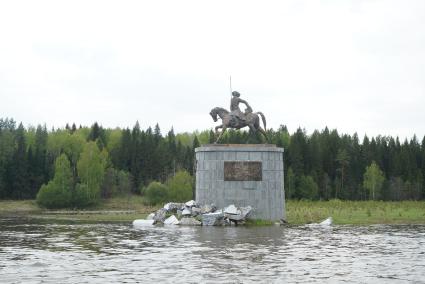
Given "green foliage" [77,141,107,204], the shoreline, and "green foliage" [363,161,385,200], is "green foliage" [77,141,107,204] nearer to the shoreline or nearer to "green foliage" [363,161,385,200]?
the shoreline

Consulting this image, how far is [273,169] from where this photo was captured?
1216 inches

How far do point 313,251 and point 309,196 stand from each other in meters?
75.2

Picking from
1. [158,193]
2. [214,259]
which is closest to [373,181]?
[158,193]

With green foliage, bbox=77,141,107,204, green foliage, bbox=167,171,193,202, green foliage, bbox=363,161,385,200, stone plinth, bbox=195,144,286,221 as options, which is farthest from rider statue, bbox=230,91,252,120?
green foliage, bbox=363,161,385,200

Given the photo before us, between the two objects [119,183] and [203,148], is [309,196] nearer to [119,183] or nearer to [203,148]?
[119,183]

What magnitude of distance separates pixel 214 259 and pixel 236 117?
17977 mm

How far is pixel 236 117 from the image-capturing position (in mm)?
31531

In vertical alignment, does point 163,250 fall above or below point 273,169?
below

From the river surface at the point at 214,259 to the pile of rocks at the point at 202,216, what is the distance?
674 cm

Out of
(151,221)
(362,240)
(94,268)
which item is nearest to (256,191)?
(151,221)

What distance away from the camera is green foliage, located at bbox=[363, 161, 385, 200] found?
95.8 meters

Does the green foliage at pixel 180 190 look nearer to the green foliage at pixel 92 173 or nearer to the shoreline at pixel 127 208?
the shoreline at pixel 127 208

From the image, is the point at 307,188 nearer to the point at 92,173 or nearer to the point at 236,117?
the point at 92,173

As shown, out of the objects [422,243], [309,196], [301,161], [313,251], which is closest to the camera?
[313,251]
